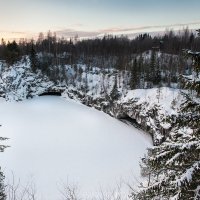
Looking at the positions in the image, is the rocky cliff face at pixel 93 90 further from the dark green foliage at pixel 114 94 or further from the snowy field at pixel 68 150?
the snowy field at pixel 68 150

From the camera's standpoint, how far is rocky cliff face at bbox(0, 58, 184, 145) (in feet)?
190

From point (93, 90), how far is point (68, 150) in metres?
39.3

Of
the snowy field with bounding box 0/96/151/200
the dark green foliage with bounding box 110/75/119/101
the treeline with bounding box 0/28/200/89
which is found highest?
the treeline with bounding box 0/28/200/89

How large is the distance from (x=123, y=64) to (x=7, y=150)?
56359 mm

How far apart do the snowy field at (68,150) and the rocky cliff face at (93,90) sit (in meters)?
3.20

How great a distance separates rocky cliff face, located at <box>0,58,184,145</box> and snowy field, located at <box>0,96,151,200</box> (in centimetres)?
320

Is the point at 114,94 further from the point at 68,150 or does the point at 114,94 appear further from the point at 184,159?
the point at 184,159

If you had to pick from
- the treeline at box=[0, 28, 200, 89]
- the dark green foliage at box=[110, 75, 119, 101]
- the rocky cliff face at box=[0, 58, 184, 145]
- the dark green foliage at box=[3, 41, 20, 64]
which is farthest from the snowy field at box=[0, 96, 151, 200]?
the dark green foliage at box=[3, 41, 20, 64]

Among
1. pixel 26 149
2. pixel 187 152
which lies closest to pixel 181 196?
pixel 187 152

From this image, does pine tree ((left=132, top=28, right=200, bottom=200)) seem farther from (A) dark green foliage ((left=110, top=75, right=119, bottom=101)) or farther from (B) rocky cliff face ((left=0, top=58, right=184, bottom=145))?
(A) dark green foliage ((left=110, top=75, right=119, bottom=101))

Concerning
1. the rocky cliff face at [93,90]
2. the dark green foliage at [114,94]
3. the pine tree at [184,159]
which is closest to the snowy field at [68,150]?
the rocky cliff face at [93,90]

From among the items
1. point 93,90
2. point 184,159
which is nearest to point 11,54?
point 93,90

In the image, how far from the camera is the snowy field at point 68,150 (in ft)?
113

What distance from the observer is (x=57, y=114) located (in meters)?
66.2
